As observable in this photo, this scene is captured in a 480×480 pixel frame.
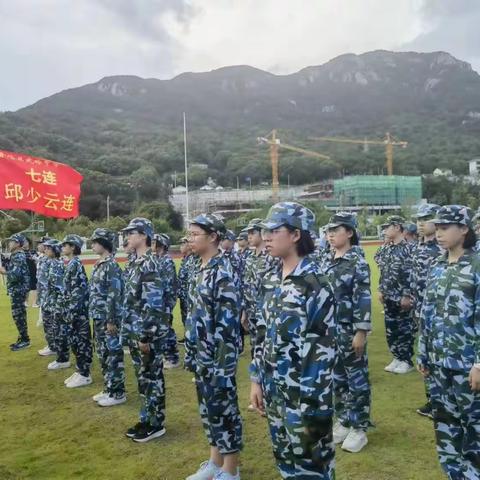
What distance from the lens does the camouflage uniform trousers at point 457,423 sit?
3.19 metres

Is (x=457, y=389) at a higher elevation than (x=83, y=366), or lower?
higher

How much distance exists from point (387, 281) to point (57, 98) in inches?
6254

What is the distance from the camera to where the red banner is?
20.1 ft

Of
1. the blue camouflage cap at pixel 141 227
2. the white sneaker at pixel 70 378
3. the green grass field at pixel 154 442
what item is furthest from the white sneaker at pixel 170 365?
the blue camouflage cap at pixel 141 227

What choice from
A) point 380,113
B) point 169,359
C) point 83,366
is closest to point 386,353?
point 169,359

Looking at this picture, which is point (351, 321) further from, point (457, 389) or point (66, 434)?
point (66, 434)

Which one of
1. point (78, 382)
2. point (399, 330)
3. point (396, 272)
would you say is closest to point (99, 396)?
point (78, 382)

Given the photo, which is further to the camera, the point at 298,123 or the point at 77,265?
the point at 298,123

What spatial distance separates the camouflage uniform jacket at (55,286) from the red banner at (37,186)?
0.97m

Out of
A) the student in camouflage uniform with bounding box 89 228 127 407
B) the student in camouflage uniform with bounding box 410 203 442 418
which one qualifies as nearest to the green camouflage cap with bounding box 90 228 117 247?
the student in camouflage uniform with bounding box 89 228 127 407

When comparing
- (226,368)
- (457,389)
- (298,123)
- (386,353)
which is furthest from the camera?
(298,123)

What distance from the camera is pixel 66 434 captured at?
5109 mm

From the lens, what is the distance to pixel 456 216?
3473 mm

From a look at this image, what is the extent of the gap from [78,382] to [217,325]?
382cm
